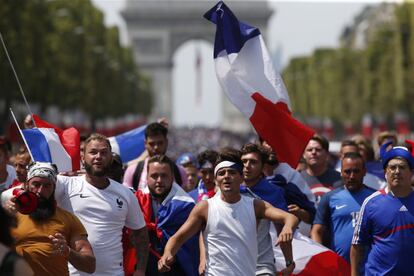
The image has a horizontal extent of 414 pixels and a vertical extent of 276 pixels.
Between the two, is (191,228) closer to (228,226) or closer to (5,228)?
(228,226)

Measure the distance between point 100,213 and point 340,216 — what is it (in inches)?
85.9

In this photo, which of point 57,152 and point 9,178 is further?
point 9,178

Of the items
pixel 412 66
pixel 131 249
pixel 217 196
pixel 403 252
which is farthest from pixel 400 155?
pixel 412 66

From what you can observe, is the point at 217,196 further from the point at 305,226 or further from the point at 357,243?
the point at 305,226

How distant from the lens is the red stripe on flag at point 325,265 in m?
8.88

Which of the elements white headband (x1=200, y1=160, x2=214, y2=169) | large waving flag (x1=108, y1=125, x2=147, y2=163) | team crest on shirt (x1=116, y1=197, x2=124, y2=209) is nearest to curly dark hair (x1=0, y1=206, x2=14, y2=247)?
team crest on shirt (x1=116, y1=197, x2=124, y2=209)

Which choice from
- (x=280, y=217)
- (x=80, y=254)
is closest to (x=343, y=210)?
(x=280, y=217)

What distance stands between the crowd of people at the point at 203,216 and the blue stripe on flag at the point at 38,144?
1.64ft

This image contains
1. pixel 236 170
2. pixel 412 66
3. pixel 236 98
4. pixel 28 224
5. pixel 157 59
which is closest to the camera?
pixel 28 224

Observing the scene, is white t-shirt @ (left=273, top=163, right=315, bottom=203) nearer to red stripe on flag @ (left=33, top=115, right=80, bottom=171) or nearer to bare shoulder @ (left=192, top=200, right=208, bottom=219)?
red stripe on flag @ (left=33, top=115, right=80, bottom=171)

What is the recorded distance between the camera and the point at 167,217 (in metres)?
8.65

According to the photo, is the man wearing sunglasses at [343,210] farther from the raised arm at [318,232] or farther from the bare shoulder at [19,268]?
the bare shoulder at [19,268]

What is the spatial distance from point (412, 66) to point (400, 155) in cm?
5047

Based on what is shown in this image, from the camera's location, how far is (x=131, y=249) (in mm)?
8719
